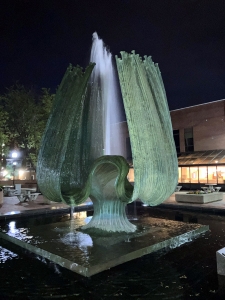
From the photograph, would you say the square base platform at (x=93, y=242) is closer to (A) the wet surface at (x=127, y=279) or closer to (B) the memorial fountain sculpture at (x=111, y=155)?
(A) the wet surface at (x=127, y=279)

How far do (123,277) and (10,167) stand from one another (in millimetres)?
36992

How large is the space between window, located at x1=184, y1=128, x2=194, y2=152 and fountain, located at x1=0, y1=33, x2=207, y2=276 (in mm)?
25370

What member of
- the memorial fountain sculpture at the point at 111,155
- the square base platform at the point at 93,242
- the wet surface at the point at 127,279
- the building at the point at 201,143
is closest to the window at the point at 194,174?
the building at the point at 201,143

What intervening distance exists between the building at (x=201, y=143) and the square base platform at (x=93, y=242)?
1887 centimetres

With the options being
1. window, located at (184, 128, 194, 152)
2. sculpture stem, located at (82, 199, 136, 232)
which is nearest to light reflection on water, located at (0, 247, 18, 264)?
sculpture stem, located at (82, 199, 136, 232)

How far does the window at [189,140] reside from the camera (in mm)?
33281

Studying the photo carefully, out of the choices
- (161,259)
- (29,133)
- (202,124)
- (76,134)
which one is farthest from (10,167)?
(161,259)

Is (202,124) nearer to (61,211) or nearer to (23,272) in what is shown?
(61,211)

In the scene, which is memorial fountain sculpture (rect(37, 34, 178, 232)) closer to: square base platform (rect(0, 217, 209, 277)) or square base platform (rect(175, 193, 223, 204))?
square base platform (rect(0, 217, 209, 277))

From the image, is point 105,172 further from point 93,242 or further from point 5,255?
point 5,255

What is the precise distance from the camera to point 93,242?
6910mm

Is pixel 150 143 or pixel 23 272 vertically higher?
pixel 150 143

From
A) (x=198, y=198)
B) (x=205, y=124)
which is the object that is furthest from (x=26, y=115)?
(x=205, y=124)

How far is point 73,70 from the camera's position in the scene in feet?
27.2
